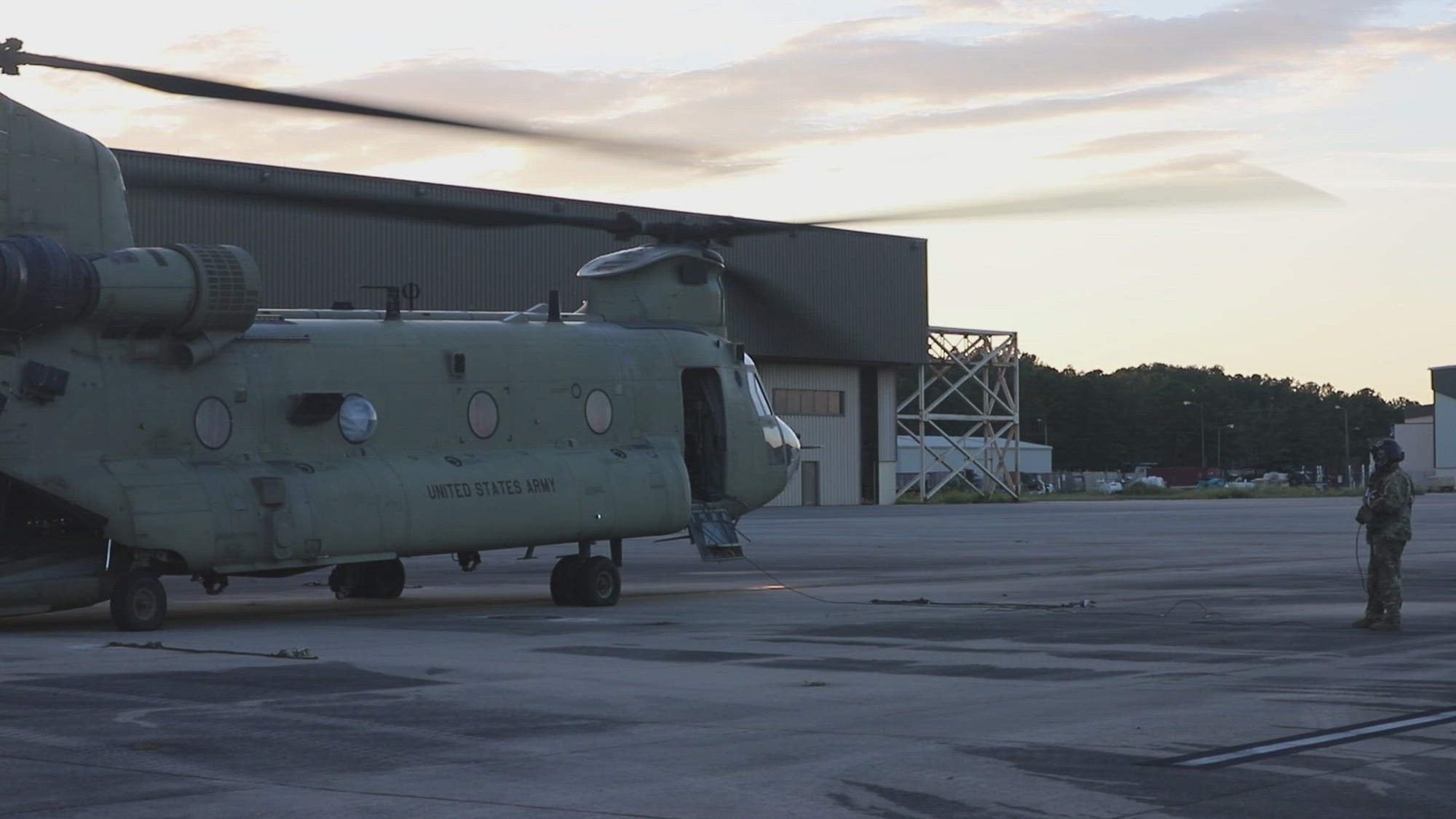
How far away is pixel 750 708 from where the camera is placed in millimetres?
11430

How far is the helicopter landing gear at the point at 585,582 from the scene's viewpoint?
21.6 metres

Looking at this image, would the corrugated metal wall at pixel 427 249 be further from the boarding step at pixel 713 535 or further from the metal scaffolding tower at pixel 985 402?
the boarding step at pixel 713 535

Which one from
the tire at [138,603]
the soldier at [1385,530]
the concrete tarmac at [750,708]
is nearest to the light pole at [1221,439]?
the concrete tarmac at [750,708]

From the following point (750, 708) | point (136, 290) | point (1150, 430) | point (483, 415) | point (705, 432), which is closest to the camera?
point (750, 708)

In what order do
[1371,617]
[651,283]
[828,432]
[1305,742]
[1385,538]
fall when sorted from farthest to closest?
[828,432] < [651,283] < [1385,538] < [1371,617] < [1305,742]

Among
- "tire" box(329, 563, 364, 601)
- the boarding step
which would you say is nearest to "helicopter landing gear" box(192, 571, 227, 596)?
"tire" box(329, 563, 364, 601)

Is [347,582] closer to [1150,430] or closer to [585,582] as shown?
[585,582]

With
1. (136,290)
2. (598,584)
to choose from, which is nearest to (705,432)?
(598,584)

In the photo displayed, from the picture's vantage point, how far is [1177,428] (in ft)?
650

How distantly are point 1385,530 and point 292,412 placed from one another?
1220cm

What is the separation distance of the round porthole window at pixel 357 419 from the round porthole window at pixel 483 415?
4.86 ft

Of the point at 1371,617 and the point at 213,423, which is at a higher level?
the point at 213,423

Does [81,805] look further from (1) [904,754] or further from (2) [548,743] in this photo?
(1) [904,754]

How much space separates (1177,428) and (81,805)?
651 feet
